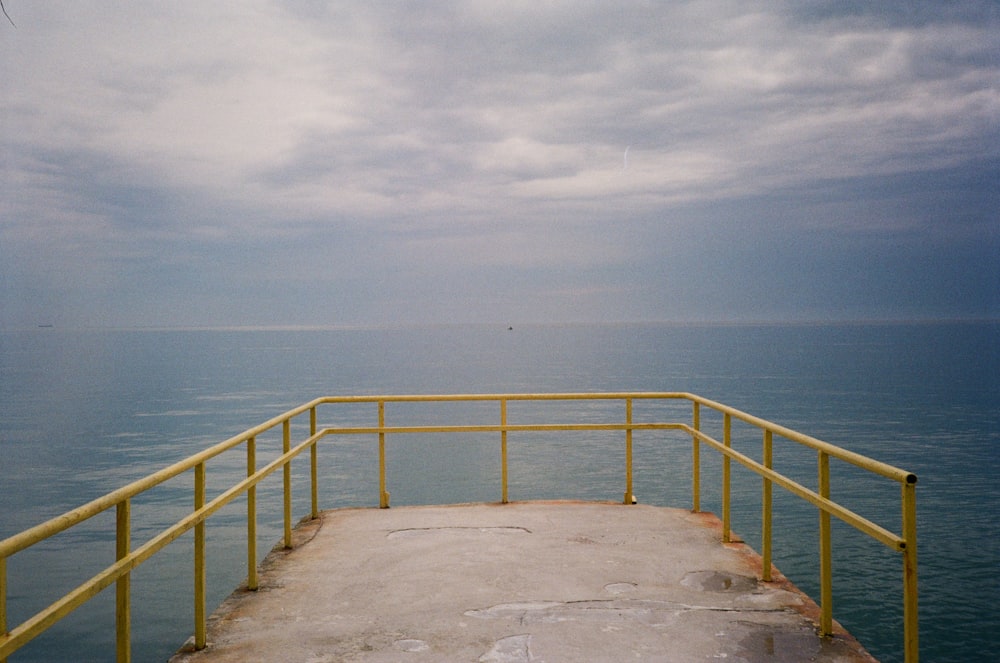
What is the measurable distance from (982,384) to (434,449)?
51744mm

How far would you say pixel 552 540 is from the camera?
6469 millimetres

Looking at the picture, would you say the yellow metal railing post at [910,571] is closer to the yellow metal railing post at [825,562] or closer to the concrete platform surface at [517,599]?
the concrete platform surface at [517,599]

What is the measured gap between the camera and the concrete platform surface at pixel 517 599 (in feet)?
13.6

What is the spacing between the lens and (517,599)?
493 cm

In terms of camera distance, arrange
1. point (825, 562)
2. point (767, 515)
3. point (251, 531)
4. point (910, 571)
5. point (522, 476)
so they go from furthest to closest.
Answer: point (522, 476) → point (767, 515) → point (251, 531) → point (825, 562) → point (910, 571)

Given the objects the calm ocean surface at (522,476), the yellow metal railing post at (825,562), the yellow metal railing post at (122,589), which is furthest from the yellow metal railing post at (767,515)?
the calm ocean surface at (522,476)

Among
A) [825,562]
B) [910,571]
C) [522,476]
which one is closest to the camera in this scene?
[910,571]

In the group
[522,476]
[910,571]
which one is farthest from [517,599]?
[522,476]

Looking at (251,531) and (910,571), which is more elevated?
(910,571)

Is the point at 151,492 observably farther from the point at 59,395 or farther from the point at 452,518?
the point at 59,395

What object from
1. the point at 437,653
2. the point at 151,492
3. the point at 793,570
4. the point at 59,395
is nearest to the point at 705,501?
the point at 793,570

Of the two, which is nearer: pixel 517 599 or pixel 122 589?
pixel 122 589

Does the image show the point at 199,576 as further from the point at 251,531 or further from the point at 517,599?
the point at 517,599

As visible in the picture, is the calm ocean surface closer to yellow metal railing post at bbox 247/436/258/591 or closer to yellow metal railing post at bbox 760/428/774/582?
yellow metal railing post at bbox 760/428/774/582
